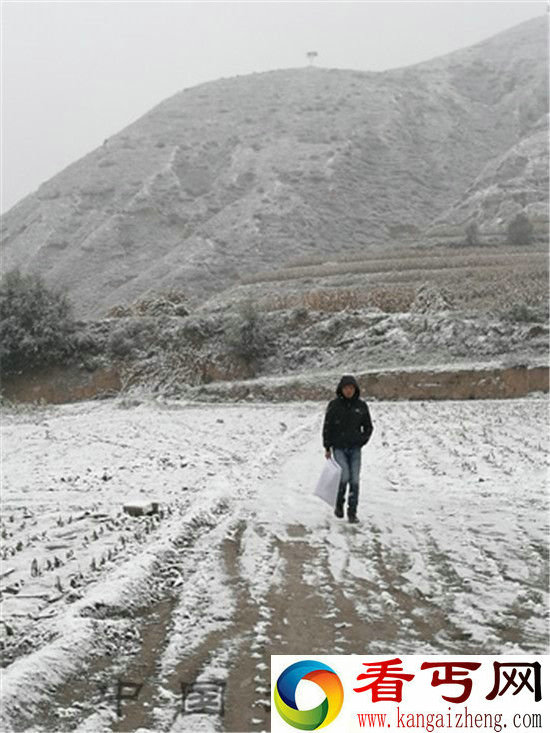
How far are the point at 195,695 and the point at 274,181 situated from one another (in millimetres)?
72665

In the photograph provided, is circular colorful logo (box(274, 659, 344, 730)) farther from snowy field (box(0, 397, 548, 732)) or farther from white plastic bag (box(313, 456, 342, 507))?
white plastic bag (box(313, 456, 342, 507))

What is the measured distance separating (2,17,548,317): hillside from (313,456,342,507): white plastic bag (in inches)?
1805

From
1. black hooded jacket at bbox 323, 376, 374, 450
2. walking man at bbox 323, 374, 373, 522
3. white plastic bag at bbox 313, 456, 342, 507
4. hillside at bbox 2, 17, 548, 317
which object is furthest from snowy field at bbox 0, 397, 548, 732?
hillside at bbox 2, 17, 548, 317

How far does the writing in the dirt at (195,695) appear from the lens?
4.58m

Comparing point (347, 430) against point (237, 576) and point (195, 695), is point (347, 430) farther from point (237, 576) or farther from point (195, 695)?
point (195, 695)

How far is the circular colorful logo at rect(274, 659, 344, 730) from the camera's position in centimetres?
368

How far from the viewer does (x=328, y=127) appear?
86.9m

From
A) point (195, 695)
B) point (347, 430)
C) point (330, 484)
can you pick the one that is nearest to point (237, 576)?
point (195, 695)

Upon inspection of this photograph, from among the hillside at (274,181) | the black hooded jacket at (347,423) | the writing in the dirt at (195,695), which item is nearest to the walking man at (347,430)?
the black hooded jacket at (347,423)

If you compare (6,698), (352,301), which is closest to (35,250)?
(352,301)

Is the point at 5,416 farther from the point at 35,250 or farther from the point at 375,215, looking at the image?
the point at 375,215

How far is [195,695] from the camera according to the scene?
15.6 ft

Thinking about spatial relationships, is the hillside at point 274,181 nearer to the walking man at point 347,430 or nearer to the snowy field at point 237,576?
the snowy field at point 237,576

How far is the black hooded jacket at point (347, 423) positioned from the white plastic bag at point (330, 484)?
0.29 metres
